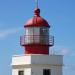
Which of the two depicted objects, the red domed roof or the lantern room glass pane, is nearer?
the red domed roof

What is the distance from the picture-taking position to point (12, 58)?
1061 inches

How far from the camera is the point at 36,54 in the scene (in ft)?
86.6

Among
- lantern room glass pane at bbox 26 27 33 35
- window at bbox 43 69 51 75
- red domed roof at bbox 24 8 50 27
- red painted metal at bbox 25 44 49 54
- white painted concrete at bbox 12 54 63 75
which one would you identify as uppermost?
red domed roof at bbox 24 8 50 27

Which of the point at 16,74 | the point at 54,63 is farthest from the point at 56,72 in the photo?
the point at 16,74

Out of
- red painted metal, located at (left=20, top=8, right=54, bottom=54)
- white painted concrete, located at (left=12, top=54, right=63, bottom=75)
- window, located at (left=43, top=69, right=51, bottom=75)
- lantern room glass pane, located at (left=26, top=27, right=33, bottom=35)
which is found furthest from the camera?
lantern room glass pane, located at (left=26, top=27, right=33, bottom=35)

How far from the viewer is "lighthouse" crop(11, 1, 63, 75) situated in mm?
26219

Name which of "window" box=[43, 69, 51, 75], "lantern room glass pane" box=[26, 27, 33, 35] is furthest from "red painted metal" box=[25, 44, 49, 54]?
"window" box=[43, 69, 51, 75]

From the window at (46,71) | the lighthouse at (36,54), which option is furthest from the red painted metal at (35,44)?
the window at (46,71)

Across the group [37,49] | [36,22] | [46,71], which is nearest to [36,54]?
[37,49]

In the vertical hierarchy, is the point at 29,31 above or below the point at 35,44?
above

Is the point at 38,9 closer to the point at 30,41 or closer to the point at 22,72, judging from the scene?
the point at 30,41

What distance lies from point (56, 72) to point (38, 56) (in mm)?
1381

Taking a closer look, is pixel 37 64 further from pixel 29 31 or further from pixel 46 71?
pixel 29 31

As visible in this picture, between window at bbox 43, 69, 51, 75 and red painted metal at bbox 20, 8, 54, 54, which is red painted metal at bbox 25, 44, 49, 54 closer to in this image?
red painted metal at bbox 20, 8, 54, 54
